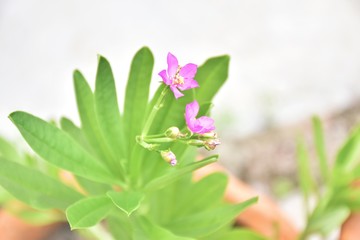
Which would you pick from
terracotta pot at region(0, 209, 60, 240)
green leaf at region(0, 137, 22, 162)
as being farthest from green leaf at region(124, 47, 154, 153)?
terracotta pot at region(0, 209, 60, 240)

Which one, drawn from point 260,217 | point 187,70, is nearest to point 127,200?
point 187,70

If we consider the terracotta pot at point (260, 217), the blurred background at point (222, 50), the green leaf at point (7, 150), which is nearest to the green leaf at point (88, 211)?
the green leaf at point (7, 150)

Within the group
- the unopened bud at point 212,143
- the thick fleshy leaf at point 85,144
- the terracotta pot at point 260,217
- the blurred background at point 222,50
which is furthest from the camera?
the blurred background at point 222,50

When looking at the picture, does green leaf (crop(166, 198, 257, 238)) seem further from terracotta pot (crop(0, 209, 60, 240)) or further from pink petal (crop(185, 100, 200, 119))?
terracotta pot (crop(0, 209, 60, 240))

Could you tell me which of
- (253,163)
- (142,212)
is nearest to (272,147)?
(253,163)

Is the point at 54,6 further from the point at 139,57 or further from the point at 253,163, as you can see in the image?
the point at 139,57

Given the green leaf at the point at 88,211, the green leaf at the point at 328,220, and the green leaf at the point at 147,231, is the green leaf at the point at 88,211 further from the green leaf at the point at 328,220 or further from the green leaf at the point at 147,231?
Result: the green leaf at the point at 328,220

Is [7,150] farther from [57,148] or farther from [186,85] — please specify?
[186,85]
